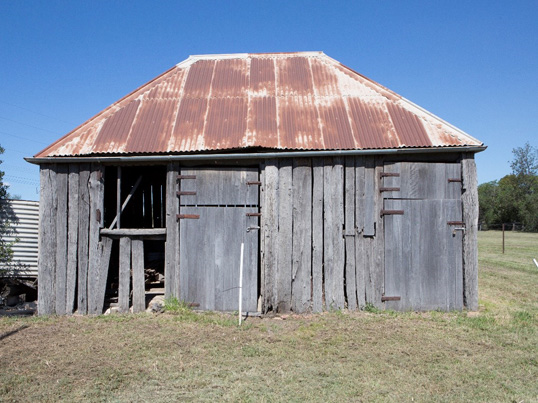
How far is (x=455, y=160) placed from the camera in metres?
8.51

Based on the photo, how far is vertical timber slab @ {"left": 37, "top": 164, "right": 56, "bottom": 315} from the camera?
8.44 metres

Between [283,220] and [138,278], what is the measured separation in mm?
3279

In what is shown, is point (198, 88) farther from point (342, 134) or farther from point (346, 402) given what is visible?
point (346, 402)

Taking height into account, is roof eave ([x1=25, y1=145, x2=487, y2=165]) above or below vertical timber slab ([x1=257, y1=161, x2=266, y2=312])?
above

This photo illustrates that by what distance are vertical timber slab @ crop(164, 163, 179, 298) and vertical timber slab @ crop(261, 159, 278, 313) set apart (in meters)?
1.81

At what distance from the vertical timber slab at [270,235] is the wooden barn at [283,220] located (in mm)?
20

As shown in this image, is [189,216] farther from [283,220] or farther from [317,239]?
[317,239]

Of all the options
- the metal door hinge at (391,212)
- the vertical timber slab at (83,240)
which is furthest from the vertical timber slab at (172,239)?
the metal door hinge at (391,212)

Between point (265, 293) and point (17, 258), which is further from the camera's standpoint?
point (17, 258)

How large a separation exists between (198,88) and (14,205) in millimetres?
5081

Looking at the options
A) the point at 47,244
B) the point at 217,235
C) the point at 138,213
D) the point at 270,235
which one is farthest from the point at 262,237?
the point at 138,213

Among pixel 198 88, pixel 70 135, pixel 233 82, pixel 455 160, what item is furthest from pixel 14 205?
pixel 455 160

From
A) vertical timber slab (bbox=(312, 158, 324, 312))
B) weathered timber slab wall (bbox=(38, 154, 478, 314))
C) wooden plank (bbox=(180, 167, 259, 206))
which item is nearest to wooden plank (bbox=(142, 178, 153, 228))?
weathered timber slab wall (bbox=(38, 154, 478, 314))

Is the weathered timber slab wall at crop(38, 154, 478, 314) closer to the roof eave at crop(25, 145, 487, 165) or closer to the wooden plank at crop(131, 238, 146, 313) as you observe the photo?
the wooden plank at crop(131, 238, 146, 313)
